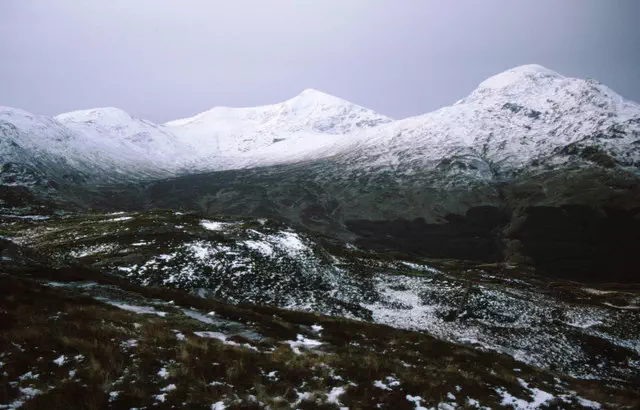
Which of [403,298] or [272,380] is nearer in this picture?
[272,380]

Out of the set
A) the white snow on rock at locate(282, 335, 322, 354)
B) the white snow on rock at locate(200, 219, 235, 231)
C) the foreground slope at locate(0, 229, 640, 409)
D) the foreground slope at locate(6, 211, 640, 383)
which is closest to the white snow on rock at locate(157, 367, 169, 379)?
the foreground slope at locate(0, 229, 640, 409)

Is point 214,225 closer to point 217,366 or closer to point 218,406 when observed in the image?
point 217,366

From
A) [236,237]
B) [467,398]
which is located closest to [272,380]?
[467,398]

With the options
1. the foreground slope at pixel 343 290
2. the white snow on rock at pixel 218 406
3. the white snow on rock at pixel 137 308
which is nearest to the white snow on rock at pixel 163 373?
the white snow on rock at pixel 218 406

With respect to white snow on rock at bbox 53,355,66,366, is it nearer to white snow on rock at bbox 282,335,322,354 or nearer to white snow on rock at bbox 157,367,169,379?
white snow on rock at bbox 157,367,169,379

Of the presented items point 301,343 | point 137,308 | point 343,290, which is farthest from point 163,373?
point 343,290

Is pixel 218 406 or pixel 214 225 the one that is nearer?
pixel 218 406

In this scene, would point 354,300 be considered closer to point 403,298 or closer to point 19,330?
point 403,298

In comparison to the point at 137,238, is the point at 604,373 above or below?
below

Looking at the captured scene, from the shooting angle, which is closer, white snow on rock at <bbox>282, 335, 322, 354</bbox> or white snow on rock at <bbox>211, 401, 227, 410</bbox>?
white snow on rock at <bbox>211, 401, 227, 410</bbox>

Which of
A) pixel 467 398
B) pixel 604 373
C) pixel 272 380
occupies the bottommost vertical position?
pixel 604 373

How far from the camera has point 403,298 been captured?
172 feet

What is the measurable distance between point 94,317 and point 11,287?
6.05 meters

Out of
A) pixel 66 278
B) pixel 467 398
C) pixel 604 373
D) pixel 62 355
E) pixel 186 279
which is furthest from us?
pixel 186 279
